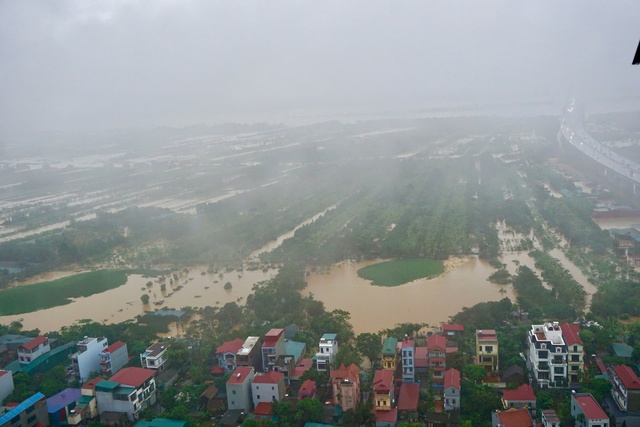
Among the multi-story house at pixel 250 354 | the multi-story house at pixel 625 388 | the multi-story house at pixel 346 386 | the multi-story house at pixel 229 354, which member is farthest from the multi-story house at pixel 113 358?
the multi-story house at pixel 625 388

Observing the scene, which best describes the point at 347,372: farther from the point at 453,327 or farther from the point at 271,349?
the point at 453,327

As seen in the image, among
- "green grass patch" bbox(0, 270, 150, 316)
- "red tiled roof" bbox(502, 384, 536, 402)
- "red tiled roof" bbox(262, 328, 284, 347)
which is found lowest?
"green grass patch" bbox(0, 270, 150, 316)

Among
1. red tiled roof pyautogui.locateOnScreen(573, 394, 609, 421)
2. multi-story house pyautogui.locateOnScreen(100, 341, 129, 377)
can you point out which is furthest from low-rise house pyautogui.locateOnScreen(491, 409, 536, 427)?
multi-story house pyautogui.locateOnScreen(100, 341, 129, 377)

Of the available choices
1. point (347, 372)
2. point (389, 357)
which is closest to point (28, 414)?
point (347, 372)

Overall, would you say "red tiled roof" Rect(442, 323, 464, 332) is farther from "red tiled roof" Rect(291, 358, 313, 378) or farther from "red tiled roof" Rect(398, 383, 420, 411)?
"red tiled roof" Rect(291, 358, 313, 378)

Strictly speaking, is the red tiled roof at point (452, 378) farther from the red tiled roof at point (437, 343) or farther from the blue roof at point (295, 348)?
the blue roof at point (295, 348)

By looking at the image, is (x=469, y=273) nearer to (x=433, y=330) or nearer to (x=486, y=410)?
(x=433, y=330)
